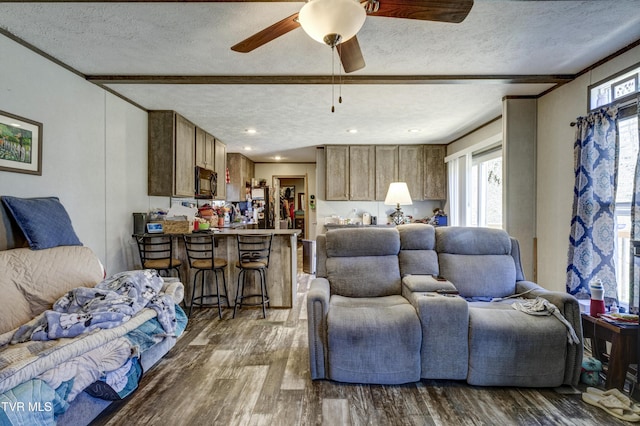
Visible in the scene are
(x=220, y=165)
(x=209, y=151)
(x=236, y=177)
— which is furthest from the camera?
(x=236, y=177)

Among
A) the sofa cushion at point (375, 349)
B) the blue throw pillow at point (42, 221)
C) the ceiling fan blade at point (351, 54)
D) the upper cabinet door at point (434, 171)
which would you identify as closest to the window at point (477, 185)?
the upper cabinet door at point (434, 171)

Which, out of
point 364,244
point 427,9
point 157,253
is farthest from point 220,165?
point 427,9

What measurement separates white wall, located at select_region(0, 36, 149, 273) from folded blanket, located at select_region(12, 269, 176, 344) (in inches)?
39.3

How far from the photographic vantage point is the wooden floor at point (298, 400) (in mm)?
1817

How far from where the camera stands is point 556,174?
3.22 meters

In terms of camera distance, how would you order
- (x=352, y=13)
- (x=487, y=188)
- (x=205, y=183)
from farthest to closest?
(x=205, y=183) < (x=487, y=188) < (x=352, y=13)

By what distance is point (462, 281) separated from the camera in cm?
269

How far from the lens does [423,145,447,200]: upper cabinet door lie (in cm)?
596

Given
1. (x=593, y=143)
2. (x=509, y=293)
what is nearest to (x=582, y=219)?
(x=593, y=143)

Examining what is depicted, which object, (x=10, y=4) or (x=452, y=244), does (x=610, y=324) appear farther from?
(x=10, y=4)

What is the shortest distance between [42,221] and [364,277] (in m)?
2.54

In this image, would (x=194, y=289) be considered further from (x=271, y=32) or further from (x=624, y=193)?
(x=624, y=193)

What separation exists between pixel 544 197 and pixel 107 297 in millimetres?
4166

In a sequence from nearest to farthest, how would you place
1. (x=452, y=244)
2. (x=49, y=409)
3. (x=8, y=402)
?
(x=8, y=402) → (x=49, y=409) → (x=452, y=244)
